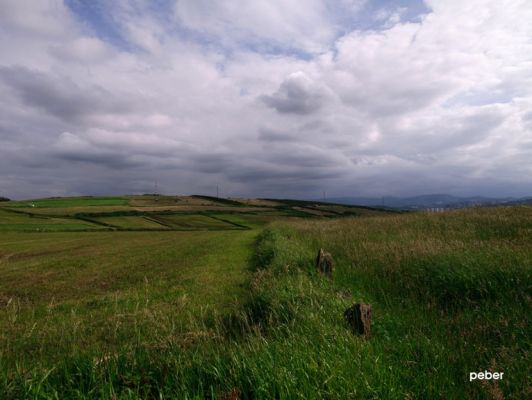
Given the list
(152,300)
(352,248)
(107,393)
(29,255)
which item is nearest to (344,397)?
(107,393)

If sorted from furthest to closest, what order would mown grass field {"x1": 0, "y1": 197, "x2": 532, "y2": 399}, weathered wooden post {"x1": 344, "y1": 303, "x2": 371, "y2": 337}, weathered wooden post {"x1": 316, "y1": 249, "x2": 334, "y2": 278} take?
weathered wooden post {"x1": 316, "y1": 249, "x2": 334, "y2": 278} < weathered wooden post {"x1": 344, "y1": 303, "x2": 371, "y2": 337} < mown grass field {"x1": 0, "y1": 197, "x2": 532, "y2": 399}

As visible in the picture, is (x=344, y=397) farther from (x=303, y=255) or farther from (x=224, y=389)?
(x=303, y=255)

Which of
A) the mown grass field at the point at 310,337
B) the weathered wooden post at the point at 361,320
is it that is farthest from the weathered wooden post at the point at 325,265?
the weathered wooden post at the point at 361,320

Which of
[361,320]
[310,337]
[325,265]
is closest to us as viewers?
[310,337]

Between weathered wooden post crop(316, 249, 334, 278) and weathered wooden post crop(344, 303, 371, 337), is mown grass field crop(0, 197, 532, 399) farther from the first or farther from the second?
weathered wooden post crop(316, 249, 334, 278)

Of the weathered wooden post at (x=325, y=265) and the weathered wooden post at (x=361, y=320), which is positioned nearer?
the weathered wooden post at (x=361, y=320)

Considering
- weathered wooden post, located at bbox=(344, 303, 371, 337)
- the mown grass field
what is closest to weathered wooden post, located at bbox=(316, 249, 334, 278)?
the mown grass field

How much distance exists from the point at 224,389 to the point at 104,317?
6.31 m

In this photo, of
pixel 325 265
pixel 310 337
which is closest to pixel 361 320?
pixel 310 337

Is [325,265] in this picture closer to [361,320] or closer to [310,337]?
[361,320]

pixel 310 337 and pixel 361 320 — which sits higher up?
pixel 361 320

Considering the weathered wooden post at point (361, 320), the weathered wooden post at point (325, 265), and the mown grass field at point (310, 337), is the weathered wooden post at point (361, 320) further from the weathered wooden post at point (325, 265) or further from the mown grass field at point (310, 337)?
the weathered wooden post at point (325, 265)

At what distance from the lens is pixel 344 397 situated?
3.30m

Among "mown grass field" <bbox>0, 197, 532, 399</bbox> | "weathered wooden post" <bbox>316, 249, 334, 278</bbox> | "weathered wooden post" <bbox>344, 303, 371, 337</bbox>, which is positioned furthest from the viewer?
"weathered wooden post" <bbox>316, 249, 334, 278</bbox>
